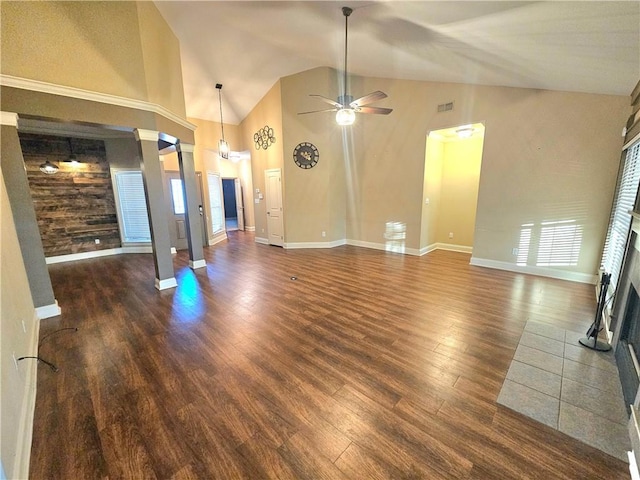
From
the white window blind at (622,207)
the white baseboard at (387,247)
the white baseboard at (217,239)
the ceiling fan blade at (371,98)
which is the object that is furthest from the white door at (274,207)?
the white window blind at (622,207)

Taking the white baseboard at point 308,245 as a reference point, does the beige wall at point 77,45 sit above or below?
above

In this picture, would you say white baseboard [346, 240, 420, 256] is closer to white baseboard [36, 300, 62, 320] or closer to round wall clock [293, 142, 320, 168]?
round wall clock [293, 142, 320, 168]

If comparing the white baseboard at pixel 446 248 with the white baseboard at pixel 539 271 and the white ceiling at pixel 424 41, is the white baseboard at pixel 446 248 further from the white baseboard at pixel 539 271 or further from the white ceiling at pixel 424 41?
the white ceiling at pixel 424 41

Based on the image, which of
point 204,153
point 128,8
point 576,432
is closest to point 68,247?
point 204,153

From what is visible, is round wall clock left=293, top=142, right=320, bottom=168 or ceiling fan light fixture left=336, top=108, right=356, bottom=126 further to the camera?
round wall clock left=293, top=142, right=320, bottom=168

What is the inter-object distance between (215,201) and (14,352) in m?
6.34

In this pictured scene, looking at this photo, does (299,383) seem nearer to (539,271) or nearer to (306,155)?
(539,271)

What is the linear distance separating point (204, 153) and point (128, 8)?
405 cm

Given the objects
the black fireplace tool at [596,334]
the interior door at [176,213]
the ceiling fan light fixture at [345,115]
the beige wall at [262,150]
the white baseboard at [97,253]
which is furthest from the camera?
the interior door at [176,213]

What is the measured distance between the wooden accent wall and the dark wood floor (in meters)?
2.38

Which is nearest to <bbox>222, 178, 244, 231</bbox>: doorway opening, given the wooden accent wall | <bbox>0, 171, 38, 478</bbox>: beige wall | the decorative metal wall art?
Answer: the decorative metal wall art

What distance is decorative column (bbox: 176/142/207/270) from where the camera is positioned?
479 cm

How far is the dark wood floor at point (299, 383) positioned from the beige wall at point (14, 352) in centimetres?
11

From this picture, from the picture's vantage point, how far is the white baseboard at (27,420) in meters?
1.44
